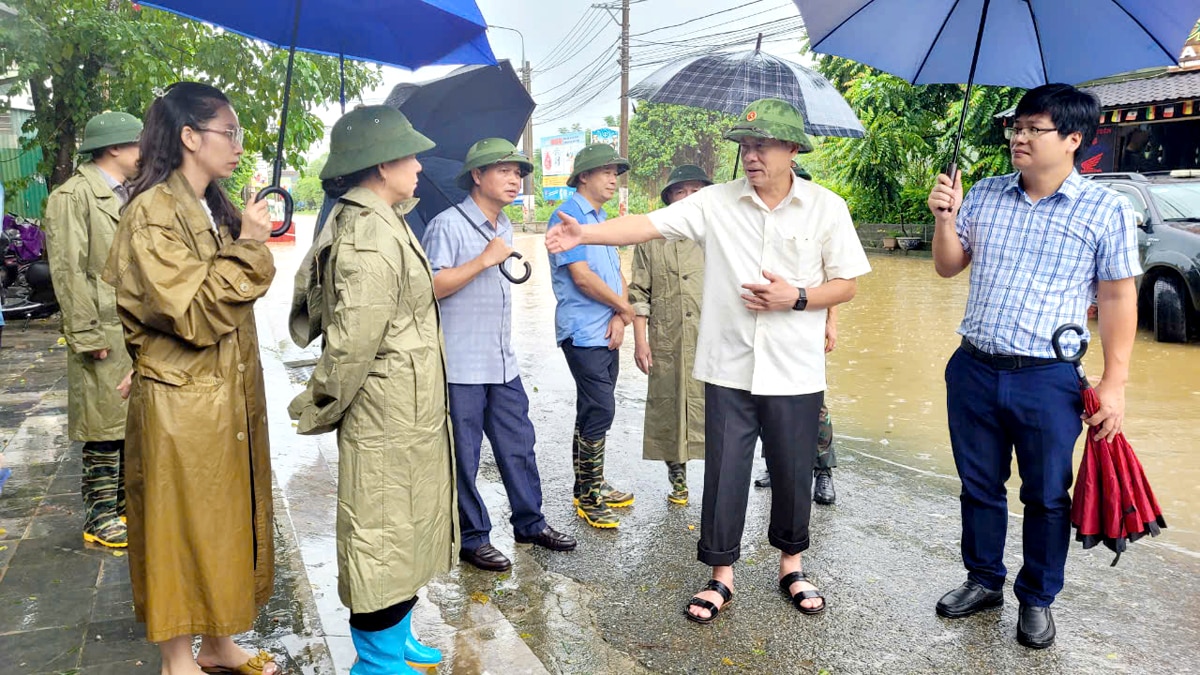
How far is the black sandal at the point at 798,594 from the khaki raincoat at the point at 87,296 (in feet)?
10.2

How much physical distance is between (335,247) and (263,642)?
60.7 inches

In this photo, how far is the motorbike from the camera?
37.1ft

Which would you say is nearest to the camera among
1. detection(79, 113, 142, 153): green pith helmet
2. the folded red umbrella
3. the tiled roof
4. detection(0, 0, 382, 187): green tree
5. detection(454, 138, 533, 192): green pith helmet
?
the folded red umbrella

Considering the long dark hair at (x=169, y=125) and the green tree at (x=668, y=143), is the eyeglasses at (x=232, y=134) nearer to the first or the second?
the long dark hair at (x=169, y=125)

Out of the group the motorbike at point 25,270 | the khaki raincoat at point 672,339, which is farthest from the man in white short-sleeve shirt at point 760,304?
the motorbike at point 25,270

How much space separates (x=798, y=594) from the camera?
3771 millimetres

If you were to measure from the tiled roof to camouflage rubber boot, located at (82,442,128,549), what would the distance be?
16.0 meters

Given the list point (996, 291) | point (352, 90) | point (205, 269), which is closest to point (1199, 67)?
point (352, 90)

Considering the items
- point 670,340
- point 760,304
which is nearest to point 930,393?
point 670,340

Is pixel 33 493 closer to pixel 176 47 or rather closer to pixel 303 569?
pixel 303 569

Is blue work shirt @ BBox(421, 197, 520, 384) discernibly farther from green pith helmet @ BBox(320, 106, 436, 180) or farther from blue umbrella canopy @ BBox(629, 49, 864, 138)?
blue umbrella canopy @ BBox(629, 49, 864, 138)

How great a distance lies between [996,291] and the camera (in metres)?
3.49

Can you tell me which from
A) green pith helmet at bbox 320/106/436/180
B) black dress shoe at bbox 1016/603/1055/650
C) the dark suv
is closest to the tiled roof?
the dark suv

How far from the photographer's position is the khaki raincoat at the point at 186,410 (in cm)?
260
